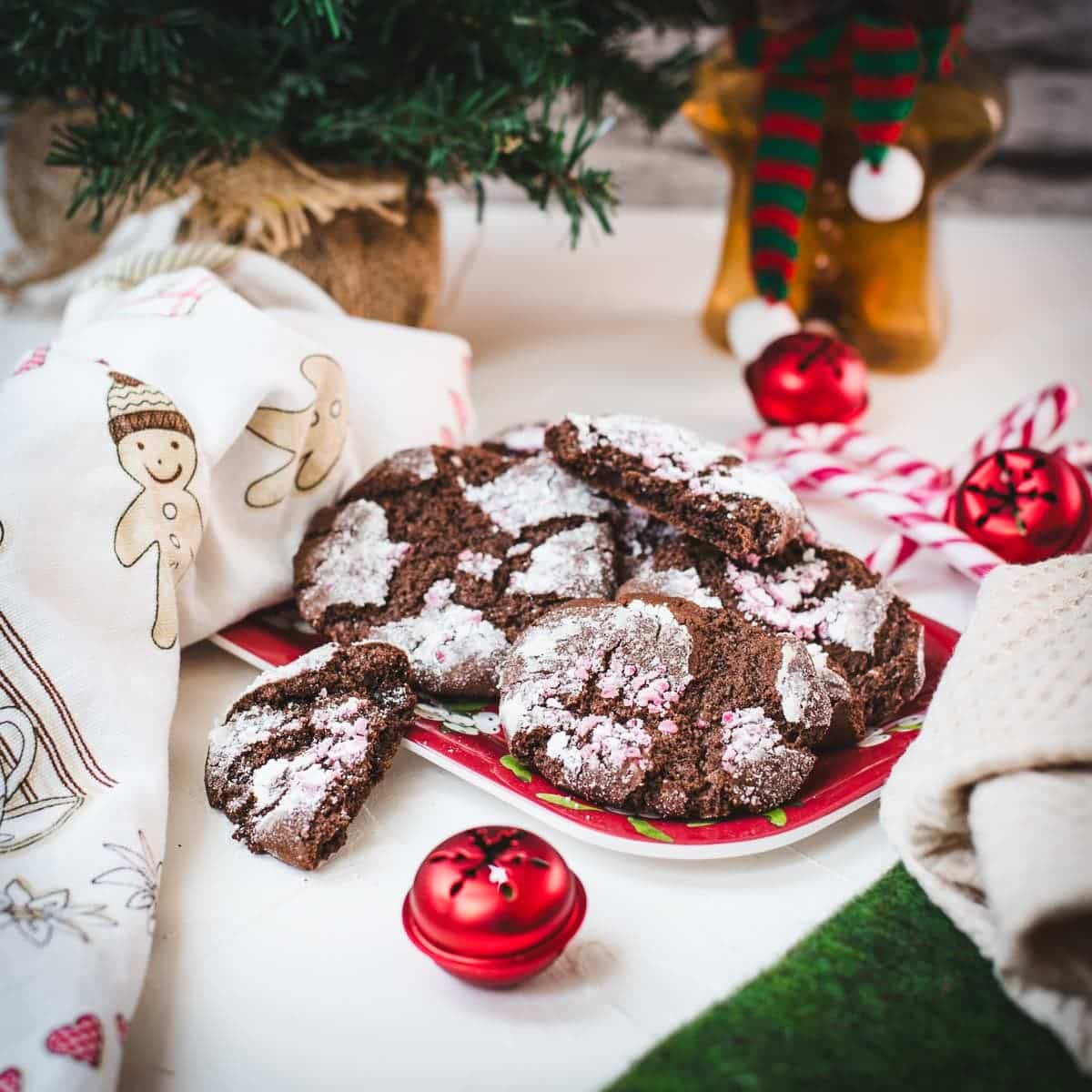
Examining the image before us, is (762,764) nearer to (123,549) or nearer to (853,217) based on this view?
(123,549)

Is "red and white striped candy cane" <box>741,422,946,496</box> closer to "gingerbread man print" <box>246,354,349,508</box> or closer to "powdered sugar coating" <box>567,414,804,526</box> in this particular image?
"powdered sugar coating" <box>567,414,804,526</box>


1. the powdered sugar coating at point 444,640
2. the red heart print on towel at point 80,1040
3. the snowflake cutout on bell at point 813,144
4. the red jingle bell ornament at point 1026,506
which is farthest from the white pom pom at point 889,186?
the red heart print on towel at point 80,1040

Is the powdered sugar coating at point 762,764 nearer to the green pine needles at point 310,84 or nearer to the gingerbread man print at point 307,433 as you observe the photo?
the gingerbread man print at point 307,433

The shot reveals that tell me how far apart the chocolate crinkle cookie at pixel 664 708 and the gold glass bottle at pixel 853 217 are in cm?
83

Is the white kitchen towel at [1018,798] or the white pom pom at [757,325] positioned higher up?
the white pom pom at [757,325]

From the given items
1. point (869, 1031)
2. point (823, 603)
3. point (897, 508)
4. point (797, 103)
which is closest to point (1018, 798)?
point (869, 1031)

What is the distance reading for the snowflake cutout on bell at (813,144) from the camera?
1.23 m

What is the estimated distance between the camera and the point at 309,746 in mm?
778

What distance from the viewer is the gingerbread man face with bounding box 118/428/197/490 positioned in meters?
0.84

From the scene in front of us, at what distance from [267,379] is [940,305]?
101 cm

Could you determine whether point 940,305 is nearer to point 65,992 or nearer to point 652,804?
point 652,804

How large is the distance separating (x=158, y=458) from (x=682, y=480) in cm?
40

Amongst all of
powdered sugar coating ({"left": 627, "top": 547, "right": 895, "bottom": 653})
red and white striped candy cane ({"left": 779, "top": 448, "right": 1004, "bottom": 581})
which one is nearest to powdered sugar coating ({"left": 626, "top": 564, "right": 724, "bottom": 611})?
powdered sugar coating ({"left": 627, "top": 547, "right": 895, "bottom": 653})

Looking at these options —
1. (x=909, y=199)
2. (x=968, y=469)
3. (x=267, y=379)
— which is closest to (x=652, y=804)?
(x=267, y=379)
